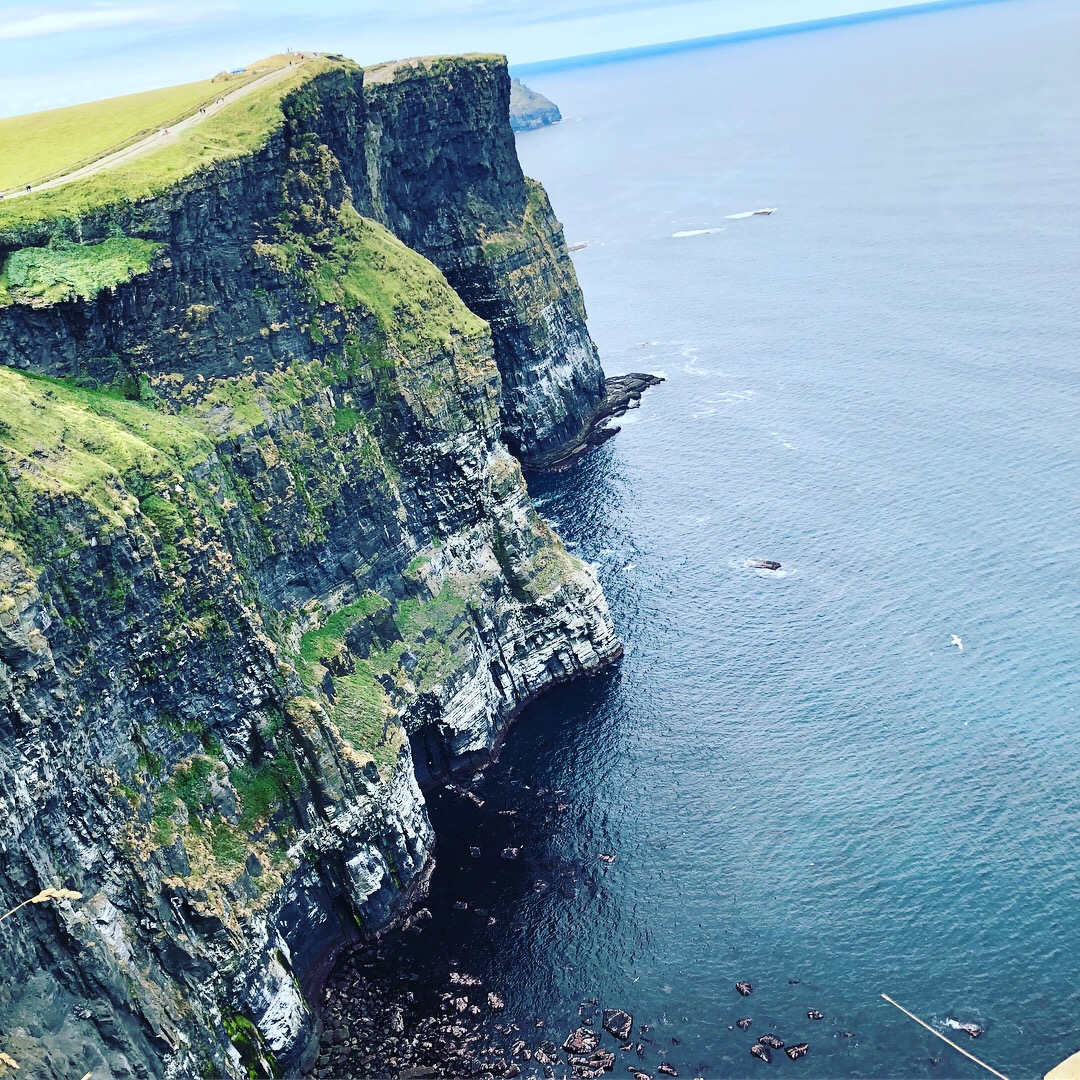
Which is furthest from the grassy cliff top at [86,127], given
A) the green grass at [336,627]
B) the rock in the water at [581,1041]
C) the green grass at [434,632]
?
the rock in the water at [581,1041]

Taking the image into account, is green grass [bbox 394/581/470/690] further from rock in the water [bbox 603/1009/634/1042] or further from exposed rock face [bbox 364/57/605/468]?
exposed rock face [bbox 364/57/605/468]

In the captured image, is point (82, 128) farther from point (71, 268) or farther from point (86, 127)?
point (71, 268)

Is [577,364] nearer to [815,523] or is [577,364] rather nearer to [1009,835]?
[815,523]

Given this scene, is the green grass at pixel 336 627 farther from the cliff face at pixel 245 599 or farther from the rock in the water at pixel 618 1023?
the rock in the water at pixel 618 1023

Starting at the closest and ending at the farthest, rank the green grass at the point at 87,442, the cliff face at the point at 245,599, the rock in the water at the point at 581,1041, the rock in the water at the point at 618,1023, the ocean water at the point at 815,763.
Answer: the cliff face at the point at 245,599
the green grass at the point at 87,442
the rock in the water at the point at 581,1041
the rock in the water at the point at 618,1023
the ocean water at the point at 815,763

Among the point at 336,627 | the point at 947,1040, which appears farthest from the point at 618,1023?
the point at 336,627

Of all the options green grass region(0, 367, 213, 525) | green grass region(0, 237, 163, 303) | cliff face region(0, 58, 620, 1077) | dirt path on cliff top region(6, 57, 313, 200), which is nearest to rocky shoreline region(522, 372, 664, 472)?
cliff face region(0, 58, 620, 1077)
